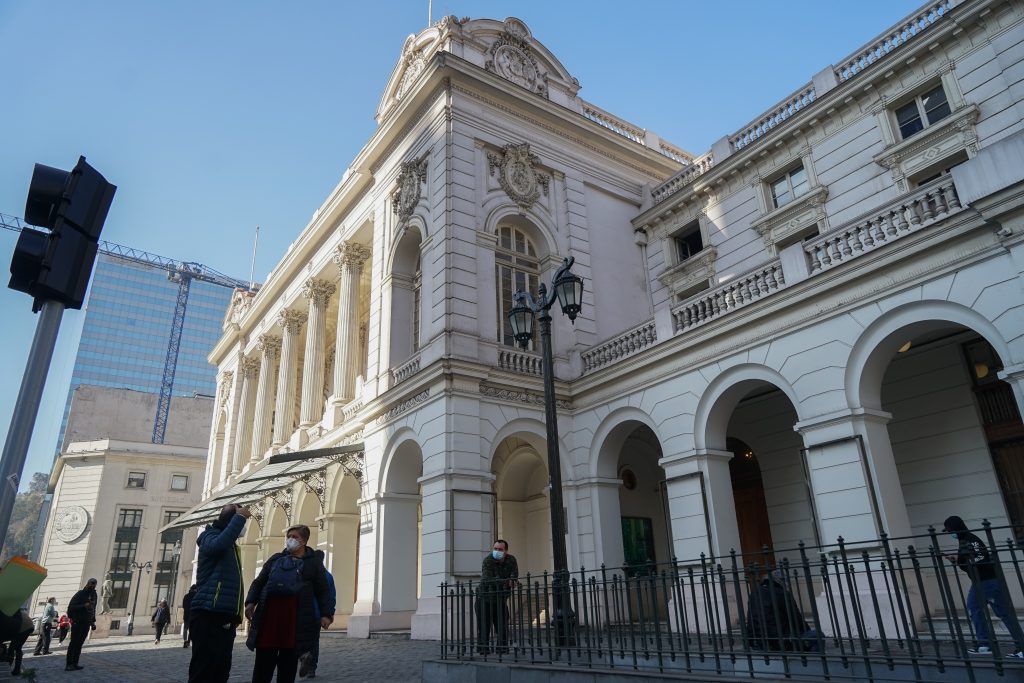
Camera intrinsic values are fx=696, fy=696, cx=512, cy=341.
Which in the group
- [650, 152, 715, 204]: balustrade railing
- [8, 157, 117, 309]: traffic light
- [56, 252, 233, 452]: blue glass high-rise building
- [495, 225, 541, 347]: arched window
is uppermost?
[56, 252, 233, 452]: blue glass high-rise building

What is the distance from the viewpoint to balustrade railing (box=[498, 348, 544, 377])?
17656 millimetres

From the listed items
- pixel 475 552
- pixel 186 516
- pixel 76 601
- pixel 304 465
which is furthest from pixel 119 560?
pixel 475 552

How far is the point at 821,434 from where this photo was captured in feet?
40.0

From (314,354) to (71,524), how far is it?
29066 mm

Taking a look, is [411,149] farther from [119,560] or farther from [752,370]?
[119,560]

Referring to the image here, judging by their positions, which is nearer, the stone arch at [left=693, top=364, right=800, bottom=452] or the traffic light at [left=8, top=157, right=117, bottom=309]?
the traffic light at [left=8, top=157, right=117, bottom=309]

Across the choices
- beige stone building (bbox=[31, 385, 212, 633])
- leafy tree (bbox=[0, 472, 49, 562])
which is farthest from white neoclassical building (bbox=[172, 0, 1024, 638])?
leafy tree (bbox=[0, 472, 49, 562])

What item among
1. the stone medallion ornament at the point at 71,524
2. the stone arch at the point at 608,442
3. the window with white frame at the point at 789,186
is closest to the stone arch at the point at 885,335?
the stone arch at the point at 608,442

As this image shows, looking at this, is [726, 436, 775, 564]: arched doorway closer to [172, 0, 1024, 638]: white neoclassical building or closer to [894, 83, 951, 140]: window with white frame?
[172, 0, 1024, 638]: white neoclassical building

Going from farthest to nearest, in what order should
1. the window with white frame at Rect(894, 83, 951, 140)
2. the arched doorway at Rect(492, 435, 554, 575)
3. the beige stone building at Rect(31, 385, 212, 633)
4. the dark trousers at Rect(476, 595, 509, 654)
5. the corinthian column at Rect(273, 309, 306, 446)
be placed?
the beige stone building at Rect(31, 385, 212, 633) < the corinthian column at Rect(273, 309, 306, 446) < the arched doorway at Rect(492, 435, 554, 575) < the window with white frame at Rect(894, 83, 951, 140) < the dark trousers at Rect(476, 595, 509, 654)

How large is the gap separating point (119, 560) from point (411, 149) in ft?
126

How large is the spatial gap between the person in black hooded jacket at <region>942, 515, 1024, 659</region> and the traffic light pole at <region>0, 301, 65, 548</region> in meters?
6.25

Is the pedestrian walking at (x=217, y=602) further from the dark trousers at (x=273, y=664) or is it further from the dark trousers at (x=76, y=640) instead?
the dark trousers at (x=76, y=640)

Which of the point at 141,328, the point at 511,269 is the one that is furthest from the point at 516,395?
the point at 141,328
